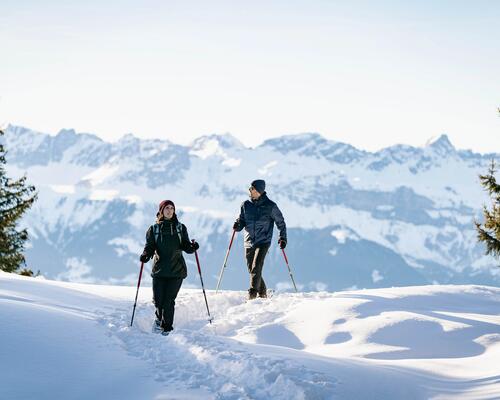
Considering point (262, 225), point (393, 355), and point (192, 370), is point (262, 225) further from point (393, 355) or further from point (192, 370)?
point (192, 370)

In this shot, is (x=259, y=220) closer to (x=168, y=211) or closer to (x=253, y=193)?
(x=253, y=193)

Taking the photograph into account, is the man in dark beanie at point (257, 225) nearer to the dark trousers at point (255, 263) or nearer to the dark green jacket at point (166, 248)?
the dark trousers at point (255, 263)

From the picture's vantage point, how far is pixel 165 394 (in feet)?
22.8

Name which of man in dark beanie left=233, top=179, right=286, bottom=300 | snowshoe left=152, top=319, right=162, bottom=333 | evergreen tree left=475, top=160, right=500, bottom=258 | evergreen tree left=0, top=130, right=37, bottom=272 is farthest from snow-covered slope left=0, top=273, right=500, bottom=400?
evergreen tree left=0, top=130, right=37, bottom=272

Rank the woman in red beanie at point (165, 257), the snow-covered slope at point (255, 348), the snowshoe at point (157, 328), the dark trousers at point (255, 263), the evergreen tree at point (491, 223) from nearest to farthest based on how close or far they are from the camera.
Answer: the snow-covered slope at point (255, 348) → the snowshoe at point (157, 328) → the woman in red beanie at point (165, 257) → the dark trousers at point (255, 263) → the evergreen tree at point (491, 223)

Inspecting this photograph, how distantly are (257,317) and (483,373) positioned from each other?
5369 millimetres

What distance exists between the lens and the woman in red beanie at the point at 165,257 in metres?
11.2

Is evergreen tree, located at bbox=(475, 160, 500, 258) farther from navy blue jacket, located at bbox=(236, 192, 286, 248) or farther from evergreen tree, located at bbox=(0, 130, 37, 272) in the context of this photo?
evergreen tree, located at bbox=(0, 130, 37, 272)

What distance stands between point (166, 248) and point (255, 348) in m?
2.83

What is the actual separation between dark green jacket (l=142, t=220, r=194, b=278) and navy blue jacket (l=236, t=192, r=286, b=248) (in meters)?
4.23

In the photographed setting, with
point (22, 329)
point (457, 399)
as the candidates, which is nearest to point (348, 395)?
point (457, 399)

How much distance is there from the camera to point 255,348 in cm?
925

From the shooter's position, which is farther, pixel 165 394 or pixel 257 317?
pixel 257 317

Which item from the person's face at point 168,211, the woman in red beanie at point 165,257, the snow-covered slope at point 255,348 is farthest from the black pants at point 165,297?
the person's face at point 168,211
